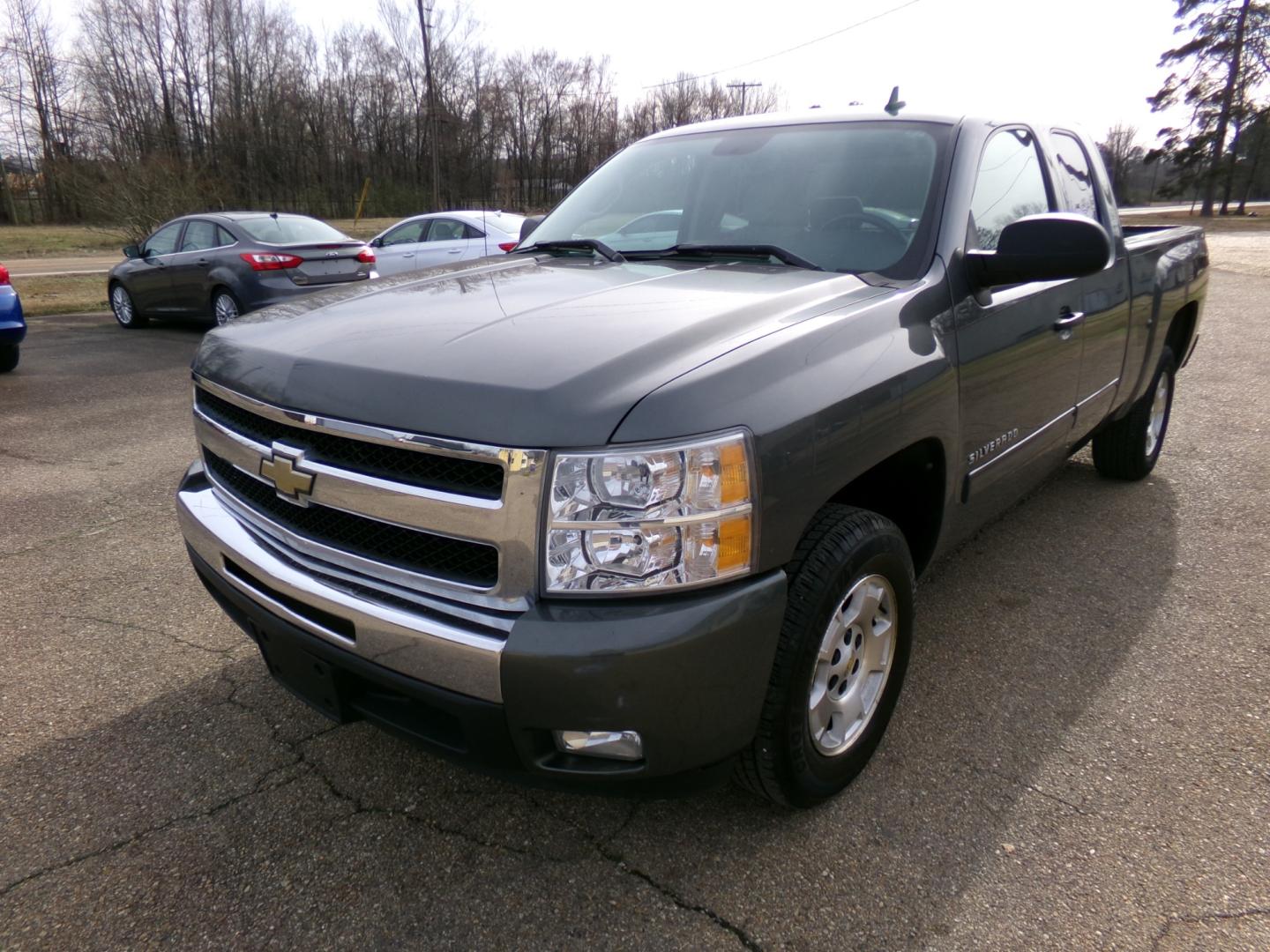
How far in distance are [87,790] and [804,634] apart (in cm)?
204

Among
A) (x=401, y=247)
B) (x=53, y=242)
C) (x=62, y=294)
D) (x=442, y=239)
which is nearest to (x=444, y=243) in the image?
(x=442, y=239)

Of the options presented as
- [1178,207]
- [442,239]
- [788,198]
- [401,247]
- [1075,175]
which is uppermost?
[1178,207]

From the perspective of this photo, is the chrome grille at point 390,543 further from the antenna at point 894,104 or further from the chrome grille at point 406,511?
the antenna at point 894,104

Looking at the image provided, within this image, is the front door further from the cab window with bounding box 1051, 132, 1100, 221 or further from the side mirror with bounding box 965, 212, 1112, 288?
the side mirror with bounding box 965, 212, 1112, 288

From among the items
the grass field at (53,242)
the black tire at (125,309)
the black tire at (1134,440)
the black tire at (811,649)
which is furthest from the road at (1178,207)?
the black tire at (811,649)

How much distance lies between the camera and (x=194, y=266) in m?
10.7

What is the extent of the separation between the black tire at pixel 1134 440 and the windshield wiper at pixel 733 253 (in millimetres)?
2731

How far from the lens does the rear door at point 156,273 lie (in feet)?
36.9

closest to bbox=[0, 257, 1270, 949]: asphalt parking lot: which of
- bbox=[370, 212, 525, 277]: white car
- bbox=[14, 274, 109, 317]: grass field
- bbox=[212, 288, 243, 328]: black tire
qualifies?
bbox=[212, 288, 243, 328]: black tire

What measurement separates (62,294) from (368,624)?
17.6 metres

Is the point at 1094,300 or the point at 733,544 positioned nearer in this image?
the point at 733,544

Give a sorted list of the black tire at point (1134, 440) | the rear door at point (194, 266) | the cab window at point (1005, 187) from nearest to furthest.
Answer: the cab window at point (1005, 187) → the black tire at point (1134, 440) → the rear door at point (194, 266)

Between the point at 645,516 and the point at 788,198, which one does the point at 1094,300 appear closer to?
the point at 788,198

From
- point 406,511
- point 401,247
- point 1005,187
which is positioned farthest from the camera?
point 401,247
